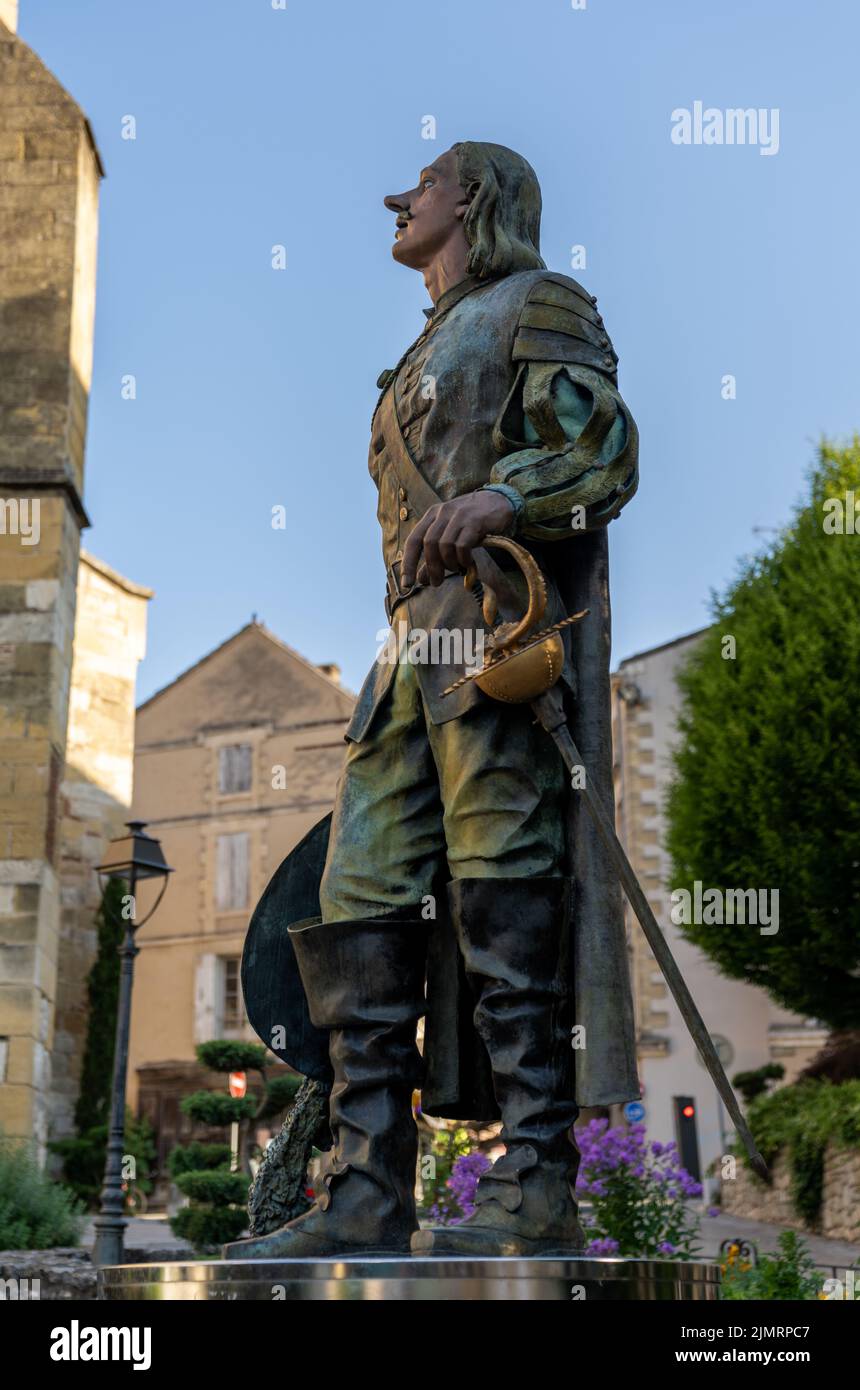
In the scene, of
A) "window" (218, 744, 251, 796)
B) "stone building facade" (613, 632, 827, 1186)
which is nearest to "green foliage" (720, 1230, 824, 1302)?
"stone building facade" (613, 632, 827, 1186)

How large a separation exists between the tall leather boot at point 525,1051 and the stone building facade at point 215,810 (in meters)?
30.1

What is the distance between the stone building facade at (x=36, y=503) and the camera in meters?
12.9

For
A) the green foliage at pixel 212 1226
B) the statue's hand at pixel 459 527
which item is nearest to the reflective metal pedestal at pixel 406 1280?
the statue's hand at pixel 459 527

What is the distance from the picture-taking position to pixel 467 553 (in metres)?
3.23

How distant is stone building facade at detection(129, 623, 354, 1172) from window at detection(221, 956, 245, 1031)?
35 mm

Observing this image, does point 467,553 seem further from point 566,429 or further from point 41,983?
point 41,983

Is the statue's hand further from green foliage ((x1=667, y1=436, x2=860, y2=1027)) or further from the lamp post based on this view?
green foliage ((x1=667, y1=436, x2=860, y2=1027))

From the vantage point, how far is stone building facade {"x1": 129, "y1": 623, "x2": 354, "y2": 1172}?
3400 cm

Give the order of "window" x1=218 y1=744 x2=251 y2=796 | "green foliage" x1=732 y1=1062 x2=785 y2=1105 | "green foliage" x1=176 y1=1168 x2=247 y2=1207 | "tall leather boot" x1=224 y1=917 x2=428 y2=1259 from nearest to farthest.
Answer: "tall leather boot" x1=224 y1=917 x2=428 y2=1259, "green foliage" x1=176 y1=1168 x2=247 y2=1207, "green foliage" x1=732 y1=1062 x2=785 y2=1105, "window" x1=218 y1=744 x2=251 y2=796

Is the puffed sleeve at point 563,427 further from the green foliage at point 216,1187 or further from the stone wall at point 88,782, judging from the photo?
the stone wall at point 88,782

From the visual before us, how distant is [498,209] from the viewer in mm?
3754

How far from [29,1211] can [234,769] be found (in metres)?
25.4
